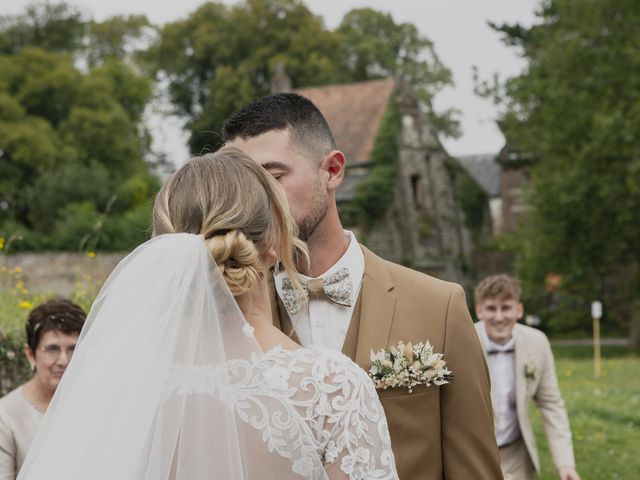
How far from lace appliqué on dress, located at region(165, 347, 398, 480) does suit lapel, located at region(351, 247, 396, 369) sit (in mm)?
865

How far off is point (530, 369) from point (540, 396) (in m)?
0.29

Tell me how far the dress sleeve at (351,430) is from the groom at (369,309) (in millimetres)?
799

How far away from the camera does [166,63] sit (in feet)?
155

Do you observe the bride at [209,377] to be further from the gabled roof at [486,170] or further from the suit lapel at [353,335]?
the gabled roof at [486,170]

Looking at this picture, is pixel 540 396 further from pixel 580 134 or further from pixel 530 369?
pixel 580 134

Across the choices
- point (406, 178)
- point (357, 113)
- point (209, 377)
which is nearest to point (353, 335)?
point (209, 377)

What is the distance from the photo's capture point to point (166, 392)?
2.35m

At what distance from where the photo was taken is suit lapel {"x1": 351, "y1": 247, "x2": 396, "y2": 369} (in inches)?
129

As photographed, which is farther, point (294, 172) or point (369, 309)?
point (294, 172)

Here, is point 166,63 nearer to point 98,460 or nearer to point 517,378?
point 517,378

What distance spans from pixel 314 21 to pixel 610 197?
2002 cm

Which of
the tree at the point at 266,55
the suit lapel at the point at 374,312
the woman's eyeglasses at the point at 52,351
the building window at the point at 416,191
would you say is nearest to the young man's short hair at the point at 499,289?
the woman's eyeglasses at the point at 52,351

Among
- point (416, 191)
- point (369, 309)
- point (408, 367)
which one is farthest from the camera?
point (416, 191)

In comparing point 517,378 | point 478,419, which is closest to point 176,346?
point 478,419
